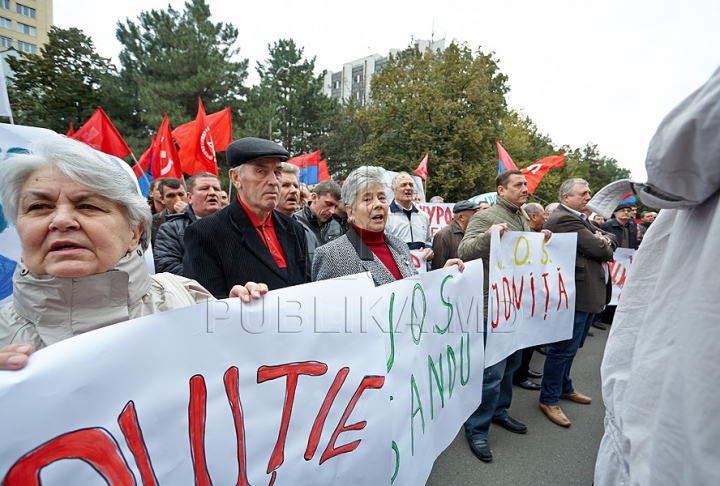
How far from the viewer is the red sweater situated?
2.00m

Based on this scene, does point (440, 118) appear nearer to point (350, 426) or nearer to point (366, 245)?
point (366, 245)

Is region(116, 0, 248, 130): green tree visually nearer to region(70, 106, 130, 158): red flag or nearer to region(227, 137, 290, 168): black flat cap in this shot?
region(70, 106, 130, 158): red flag

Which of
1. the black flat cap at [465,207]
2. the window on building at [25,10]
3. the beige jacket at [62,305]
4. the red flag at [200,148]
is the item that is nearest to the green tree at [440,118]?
the red flag at [200,148]

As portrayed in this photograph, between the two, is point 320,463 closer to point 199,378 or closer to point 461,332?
point 199,378

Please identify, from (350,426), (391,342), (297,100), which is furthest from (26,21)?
(350,426)

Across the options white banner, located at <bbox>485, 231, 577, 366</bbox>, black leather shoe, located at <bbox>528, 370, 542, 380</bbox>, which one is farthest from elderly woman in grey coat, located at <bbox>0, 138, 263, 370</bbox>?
black leather shoe, located at <bbox>528, 370, 542, 380</bbox>

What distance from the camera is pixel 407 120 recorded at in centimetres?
2150

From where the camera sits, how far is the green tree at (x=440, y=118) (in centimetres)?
2042

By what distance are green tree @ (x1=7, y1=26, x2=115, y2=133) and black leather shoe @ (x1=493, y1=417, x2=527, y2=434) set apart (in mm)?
22615

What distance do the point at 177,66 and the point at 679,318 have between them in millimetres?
21385

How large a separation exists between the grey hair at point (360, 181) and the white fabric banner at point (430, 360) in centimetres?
61

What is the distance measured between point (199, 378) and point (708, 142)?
4.13 feet

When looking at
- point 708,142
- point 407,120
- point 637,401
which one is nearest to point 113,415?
point 637,401

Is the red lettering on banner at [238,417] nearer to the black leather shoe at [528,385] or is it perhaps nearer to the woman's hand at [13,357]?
the woman's hand at [13,357]
